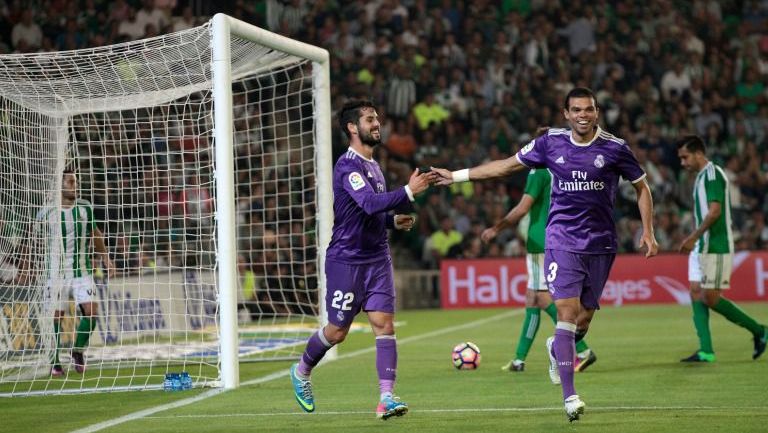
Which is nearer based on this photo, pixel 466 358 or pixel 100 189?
pixel 466 358

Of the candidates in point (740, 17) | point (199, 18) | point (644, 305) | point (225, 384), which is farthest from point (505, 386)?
point (740, 17)

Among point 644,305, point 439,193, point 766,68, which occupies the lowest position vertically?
point 644,305

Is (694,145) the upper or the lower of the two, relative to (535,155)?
upper

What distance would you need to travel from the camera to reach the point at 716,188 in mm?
12234

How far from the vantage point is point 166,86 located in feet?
41.4

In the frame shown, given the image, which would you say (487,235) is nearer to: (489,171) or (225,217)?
(225,217)

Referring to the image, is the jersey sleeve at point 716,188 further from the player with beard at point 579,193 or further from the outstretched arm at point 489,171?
the outstretched arm at point 489,171

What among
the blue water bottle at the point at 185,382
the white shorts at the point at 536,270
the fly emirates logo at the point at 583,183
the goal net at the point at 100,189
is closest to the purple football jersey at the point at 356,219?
the fly emirates logo at the point at 583,183

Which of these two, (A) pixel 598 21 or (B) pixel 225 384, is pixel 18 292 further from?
(A) pixel 598 21

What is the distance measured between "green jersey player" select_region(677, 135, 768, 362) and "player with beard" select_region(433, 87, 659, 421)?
3.90 meters

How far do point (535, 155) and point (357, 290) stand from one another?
5.15 feet

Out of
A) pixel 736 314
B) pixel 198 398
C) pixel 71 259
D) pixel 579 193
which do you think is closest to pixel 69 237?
pixel 71 259

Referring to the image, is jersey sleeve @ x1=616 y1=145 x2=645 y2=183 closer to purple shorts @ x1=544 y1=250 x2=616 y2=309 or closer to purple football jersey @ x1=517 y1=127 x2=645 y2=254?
purple football jersey @ x1=517 y1=127 x2=645 y2=254

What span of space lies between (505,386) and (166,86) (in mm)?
4891
